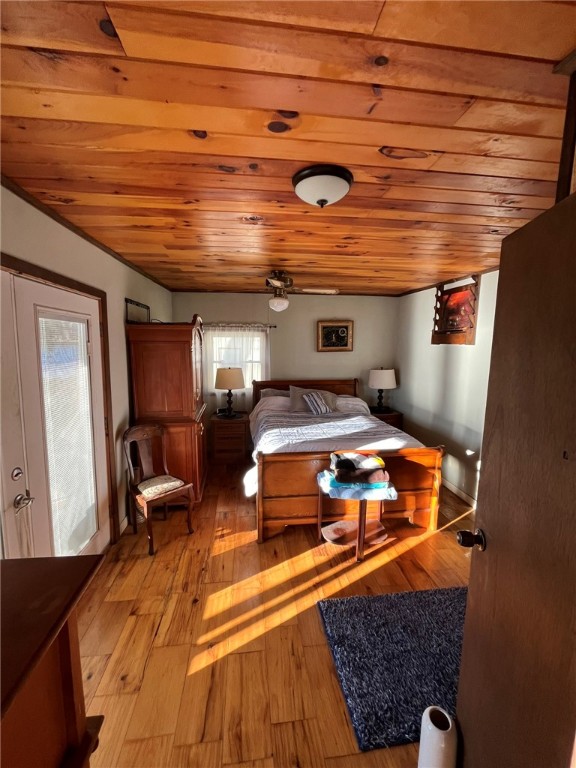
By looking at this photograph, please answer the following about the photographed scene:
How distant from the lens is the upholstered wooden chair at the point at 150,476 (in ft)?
8.64

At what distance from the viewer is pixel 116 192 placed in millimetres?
1544

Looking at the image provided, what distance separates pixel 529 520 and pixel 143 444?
2.75 m

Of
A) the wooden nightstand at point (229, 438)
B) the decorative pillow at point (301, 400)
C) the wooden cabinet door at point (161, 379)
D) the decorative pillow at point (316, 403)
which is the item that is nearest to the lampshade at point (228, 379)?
the wooden nightstand at point (229, 438)

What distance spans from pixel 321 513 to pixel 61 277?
8.09 feet

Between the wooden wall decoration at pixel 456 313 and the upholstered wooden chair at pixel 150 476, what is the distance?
3.04m

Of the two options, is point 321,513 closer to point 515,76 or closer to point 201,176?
point 201,176

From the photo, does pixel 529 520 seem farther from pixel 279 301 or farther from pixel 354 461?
pixel 279 301

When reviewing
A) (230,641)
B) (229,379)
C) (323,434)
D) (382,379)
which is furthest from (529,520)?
(382,379)

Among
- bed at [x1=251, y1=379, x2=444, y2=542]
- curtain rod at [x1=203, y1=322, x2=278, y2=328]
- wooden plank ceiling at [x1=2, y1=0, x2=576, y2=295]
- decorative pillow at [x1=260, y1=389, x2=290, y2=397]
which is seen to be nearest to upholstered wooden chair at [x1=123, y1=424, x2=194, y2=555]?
bed at [x1=251, y1=379, x2=444, y2=542]

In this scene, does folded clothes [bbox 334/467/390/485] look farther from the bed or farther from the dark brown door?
the dark brown door

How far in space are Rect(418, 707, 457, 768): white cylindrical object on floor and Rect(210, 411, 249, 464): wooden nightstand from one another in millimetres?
3368

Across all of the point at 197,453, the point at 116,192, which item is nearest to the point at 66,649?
the point at 116,192

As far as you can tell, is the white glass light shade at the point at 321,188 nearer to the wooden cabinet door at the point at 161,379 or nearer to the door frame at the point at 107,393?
the door frame at the point at 107,393

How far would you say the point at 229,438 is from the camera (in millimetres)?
4348
